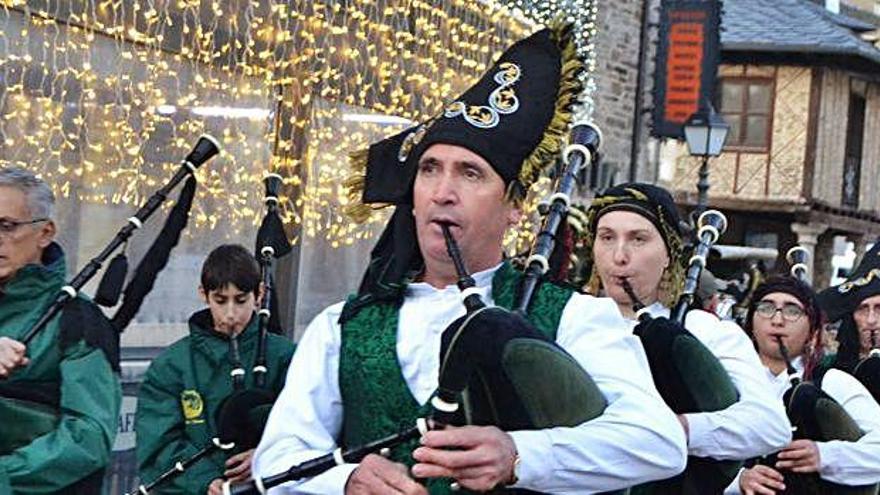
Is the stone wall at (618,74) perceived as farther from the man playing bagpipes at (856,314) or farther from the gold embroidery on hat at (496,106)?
the gold embroidery on hat at (496,106)

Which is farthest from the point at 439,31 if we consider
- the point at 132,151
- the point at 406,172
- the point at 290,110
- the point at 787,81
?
the point at 787,81

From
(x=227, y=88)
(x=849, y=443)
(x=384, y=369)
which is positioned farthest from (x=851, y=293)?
(x=384, y=369)

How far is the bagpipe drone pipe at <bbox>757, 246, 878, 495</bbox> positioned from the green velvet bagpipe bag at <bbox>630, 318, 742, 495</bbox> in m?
0.92

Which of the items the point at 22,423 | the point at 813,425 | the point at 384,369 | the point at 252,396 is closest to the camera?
the point at 384,369

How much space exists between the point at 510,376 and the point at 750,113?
27542 millimetres

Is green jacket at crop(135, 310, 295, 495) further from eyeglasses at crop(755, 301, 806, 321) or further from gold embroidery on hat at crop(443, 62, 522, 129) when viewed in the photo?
gold embroidery on hat at crop(443, 62, 522, 129)

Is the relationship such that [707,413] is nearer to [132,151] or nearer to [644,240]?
[644,240]

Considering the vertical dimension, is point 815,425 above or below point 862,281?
below

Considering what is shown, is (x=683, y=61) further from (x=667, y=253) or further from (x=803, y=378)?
(x=667, y=253)

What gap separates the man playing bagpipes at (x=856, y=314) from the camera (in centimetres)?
687

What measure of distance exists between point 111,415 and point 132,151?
430cm

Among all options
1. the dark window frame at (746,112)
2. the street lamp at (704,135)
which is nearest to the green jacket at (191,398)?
the street lamp at (704,135)

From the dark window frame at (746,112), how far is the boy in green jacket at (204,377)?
24611 mm

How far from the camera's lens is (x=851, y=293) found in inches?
277
